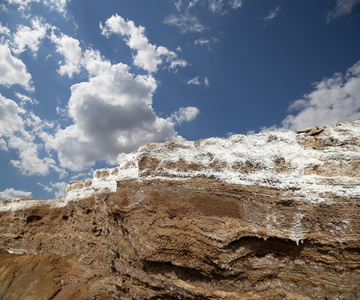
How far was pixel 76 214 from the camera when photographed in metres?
10.6

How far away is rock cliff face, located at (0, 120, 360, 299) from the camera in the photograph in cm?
458

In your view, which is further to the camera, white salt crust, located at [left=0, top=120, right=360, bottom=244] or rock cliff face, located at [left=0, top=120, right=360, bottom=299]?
white salt crust, located at [left=0, top=120, right=360, bottom=244]

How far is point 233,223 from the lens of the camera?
5.21 metres

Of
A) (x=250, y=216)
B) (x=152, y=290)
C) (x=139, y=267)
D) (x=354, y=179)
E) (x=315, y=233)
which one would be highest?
(x=354, y=179)

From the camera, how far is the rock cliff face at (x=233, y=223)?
15.0 feet

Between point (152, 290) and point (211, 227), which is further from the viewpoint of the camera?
point (152, 290)

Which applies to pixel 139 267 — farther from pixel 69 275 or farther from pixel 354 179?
pixel 354 179

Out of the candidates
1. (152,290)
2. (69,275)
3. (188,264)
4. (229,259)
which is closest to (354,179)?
(229,259)

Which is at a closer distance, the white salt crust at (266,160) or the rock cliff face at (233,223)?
the rock cliff face at (233,223)

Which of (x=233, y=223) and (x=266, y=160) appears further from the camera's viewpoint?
(x=266, y=160)

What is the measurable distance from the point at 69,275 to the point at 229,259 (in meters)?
6.87

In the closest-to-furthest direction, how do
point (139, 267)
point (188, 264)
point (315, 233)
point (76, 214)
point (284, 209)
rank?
1. point (315, 233)
2. point (284, 209)
3. point (188, 264)
4. point (139, 267)
5. point (76, 214)

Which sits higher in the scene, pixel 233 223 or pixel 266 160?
pixel 266 160

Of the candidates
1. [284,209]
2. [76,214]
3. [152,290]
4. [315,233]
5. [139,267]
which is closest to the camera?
[315,233]
